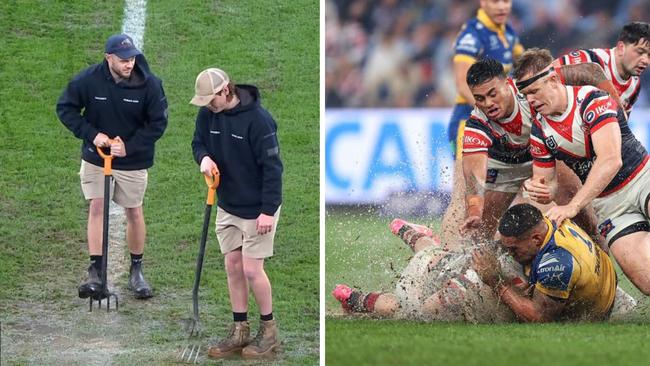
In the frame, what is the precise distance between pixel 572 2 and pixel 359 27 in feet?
6.17

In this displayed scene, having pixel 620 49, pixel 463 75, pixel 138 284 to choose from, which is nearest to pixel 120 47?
pixel 138 284

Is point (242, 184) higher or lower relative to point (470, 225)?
higher

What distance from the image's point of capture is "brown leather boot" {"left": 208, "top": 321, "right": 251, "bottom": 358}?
21.5 feet

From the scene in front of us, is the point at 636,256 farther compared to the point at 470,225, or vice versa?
the point at 470,225

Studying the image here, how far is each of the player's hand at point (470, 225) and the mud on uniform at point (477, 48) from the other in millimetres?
2400

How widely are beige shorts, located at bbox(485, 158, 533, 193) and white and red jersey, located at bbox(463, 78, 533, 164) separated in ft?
0.13

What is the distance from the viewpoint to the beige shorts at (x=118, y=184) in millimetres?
7152

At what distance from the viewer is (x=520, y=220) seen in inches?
261

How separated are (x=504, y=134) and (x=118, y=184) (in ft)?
7.18

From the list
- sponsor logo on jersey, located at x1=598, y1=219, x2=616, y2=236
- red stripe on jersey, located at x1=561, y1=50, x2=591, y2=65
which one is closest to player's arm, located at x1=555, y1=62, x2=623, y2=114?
red stripe on jersey, located at x1=561, y1=50, x2=591, y2=65

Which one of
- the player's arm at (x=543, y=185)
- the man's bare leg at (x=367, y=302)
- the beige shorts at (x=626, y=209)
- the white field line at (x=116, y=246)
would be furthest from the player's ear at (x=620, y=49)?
the white field line at (x=116, y=246)

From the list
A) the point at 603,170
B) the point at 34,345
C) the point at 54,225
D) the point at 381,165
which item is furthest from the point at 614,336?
the point at 381,165

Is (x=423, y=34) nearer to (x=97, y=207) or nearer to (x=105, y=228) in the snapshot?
(x=97, y=207)

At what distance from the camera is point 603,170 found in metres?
6.82
